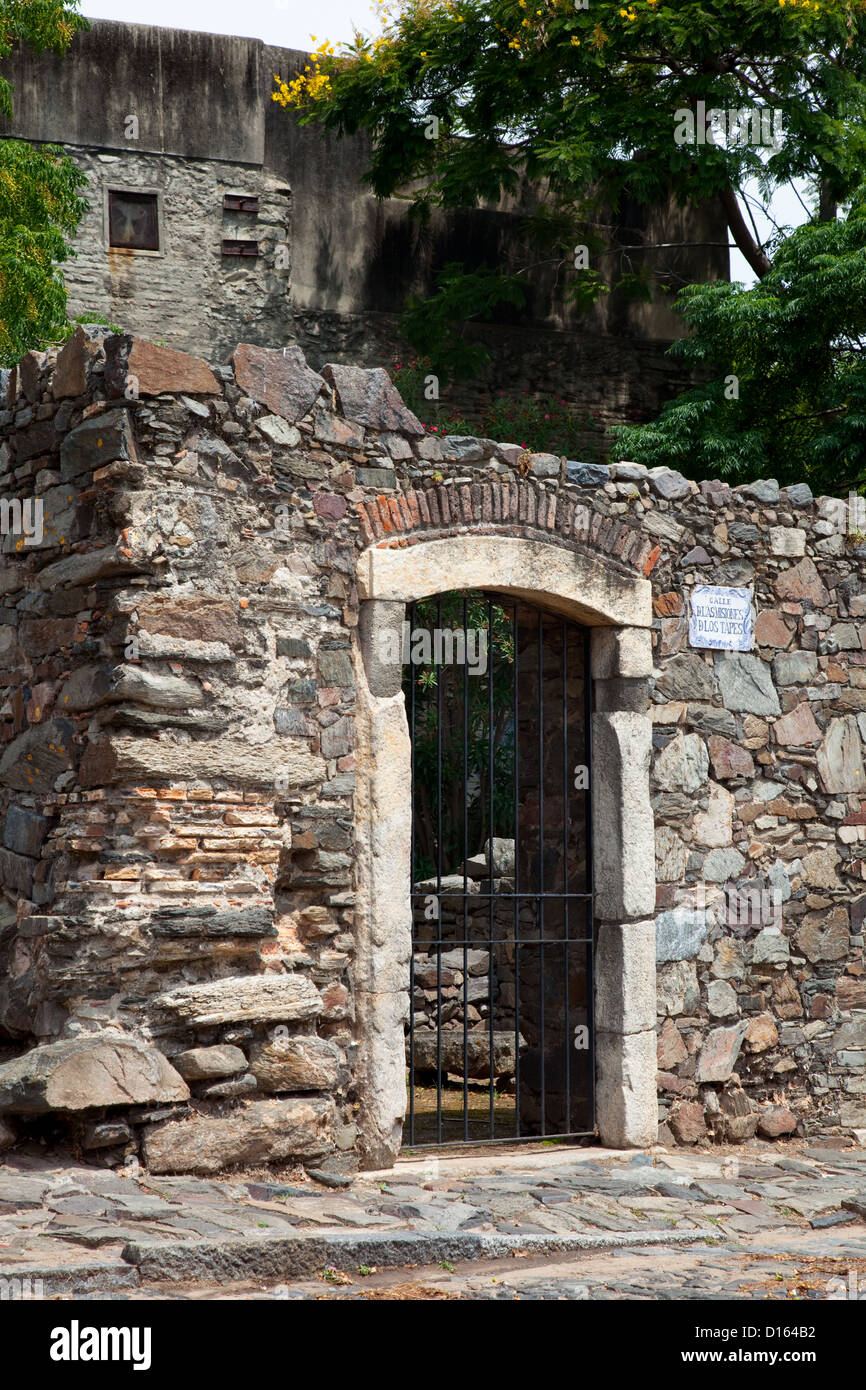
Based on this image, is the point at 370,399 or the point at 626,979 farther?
the point at 626,979

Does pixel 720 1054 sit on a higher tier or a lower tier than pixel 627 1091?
higher

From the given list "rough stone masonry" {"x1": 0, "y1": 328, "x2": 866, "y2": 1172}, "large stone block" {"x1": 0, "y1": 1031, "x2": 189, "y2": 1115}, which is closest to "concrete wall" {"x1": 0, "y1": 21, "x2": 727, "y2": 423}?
"rough stone masonry" {"x1": 0, "y1": 328, "x2": 866, "y2": 1172}

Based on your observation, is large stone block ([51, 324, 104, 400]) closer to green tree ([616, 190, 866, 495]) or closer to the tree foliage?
green tree ([616, 190, 866, 495])

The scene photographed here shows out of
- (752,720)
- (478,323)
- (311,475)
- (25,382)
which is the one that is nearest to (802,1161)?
(752,720)

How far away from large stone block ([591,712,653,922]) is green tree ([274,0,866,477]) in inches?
195

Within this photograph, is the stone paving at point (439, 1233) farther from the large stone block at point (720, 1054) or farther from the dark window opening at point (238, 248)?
the dark window opening at point (238, 248)

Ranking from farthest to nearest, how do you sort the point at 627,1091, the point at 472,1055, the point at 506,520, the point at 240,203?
the point at 240,203
the point at 472,1055
the point at 627,1091
the point at 506,520

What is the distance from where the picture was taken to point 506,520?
564 centimetres

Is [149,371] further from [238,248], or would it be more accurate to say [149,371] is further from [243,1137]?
[238,248]

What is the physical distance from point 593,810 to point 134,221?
8.08m

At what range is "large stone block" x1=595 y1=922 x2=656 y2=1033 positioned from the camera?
19.3ft

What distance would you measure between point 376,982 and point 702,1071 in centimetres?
174

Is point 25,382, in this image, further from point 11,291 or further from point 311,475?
point 11,291

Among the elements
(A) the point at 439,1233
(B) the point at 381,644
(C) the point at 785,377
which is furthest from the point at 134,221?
(A) the point at 439,1233
